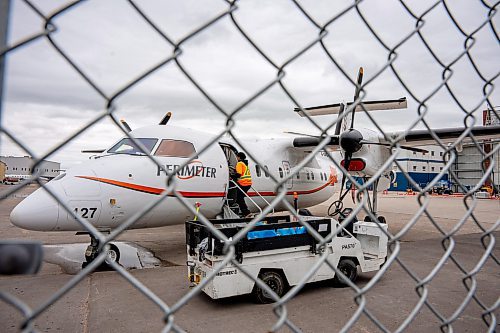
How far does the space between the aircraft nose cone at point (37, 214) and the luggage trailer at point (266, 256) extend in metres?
2.31

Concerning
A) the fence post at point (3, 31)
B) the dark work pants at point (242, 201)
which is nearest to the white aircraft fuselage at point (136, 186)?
the dark work pants at point (242, 201)

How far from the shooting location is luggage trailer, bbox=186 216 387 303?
469cm

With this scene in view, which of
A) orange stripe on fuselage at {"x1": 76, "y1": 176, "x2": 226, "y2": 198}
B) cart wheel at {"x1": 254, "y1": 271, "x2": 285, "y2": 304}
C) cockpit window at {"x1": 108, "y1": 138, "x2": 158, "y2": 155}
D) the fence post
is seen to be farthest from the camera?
cockpit window at {"x1": 108, "y1": 138, "x2": 158, "y2": 155}

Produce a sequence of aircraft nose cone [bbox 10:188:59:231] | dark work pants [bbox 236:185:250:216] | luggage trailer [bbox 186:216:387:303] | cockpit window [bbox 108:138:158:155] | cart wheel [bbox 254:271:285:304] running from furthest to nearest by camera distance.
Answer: dark work pants [bbox 236:185:250:216]
cockpit window [bbox 108:138:158:155]
aircraft nose cone [bbox 10:188:59:231]
cart wheel [bbox 254:271:285:304]
luggage trailer [bbox 186:216:387:303]

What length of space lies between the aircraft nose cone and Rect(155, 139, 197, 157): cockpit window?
84.6 inches

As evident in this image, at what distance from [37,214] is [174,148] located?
9.12 ft

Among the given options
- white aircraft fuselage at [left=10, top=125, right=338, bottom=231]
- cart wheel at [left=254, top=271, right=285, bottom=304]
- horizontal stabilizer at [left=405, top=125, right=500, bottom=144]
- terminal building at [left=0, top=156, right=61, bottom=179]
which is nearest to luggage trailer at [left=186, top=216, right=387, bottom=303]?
cart wheel at [left=254, top=271, right=285, bottom=304]

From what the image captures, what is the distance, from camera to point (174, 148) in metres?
7.63

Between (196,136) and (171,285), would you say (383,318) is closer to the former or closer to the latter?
(171,285)

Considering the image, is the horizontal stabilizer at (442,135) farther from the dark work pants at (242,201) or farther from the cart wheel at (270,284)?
the cart wheel at (270,284)

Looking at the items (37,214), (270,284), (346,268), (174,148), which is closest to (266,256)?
(270,284)

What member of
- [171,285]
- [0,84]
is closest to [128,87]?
[0,84]

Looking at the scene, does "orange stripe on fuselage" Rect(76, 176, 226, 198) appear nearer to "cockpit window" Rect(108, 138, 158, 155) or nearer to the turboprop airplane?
the turboprop airplane

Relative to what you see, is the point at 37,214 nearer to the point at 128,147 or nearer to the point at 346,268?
the point at 128,147
